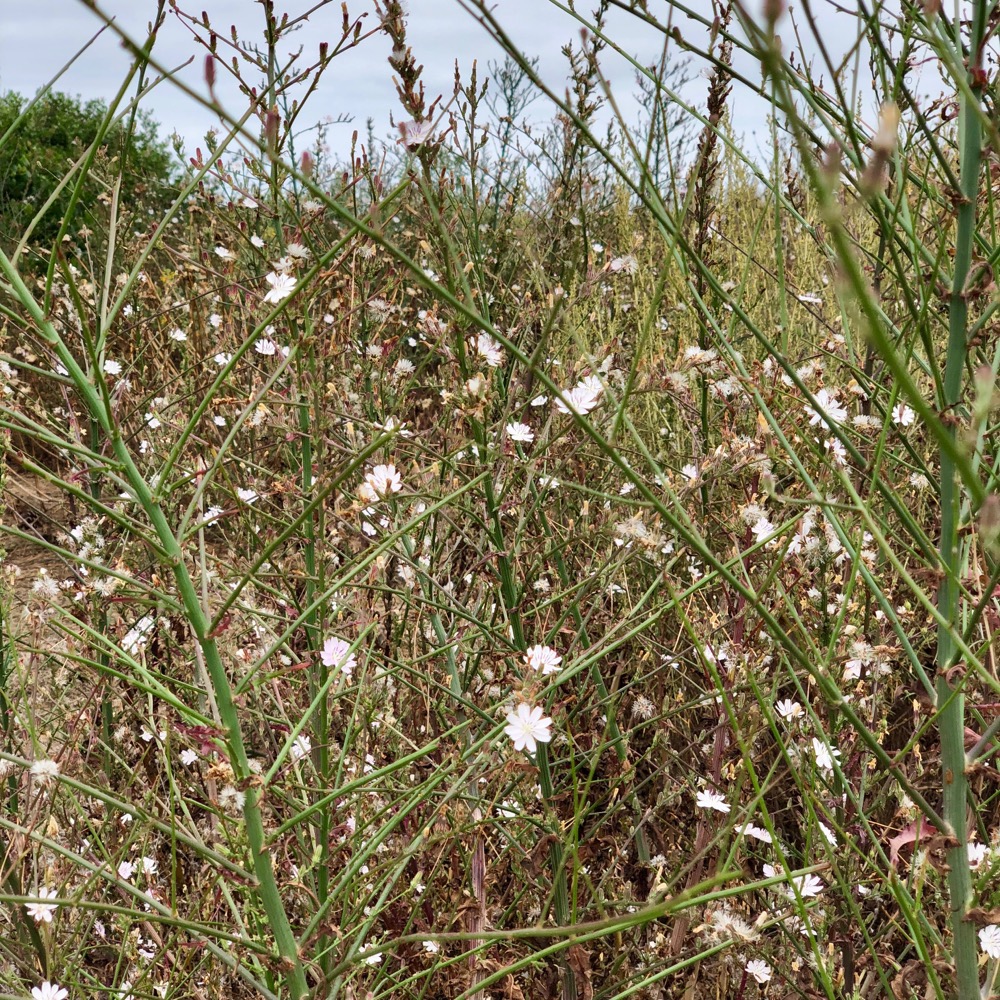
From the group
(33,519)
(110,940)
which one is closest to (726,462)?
Result: (110,940)

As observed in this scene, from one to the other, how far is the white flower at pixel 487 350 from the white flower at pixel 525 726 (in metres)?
0.83

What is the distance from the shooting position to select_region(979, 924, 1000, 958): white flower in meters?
1.58

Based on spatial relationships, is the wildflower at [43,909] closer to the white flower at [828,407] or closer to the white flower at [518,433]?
the white flower at [518,433]

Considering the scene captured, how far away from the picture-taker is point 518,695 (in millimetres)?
1343

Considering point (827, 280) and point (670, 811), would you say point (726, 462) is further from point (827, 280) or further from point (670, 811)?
point (827, 280)

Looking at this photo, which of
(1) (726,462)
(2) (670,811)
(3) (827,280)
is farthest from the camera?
(3) (827,280)

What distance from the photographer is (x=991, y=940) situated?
5.37ft

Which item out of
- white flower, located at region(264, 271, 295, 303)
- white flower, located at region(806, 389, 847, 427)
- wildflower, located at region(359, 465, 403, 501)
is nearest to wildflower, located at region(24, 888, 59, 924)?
wildflower, located at region(359, 465, 403, 501)

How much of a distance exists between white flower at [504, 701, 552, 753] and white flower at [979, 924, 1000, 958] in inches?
34.1

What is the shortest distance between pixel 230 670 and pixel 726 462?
4.36 feet

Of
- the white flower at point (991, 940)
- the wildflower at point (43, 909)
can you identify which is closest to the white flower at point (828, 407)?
the white flower at point (991, 940)

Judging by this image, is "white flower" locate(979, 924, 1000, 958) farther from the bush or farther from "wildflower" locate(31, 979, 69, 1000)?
the bush

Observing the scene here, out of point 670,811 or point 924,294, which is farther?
point 670,811

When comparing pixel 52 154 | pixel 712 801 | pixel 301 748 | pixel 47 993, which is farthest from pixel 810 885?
pixel 52 154
